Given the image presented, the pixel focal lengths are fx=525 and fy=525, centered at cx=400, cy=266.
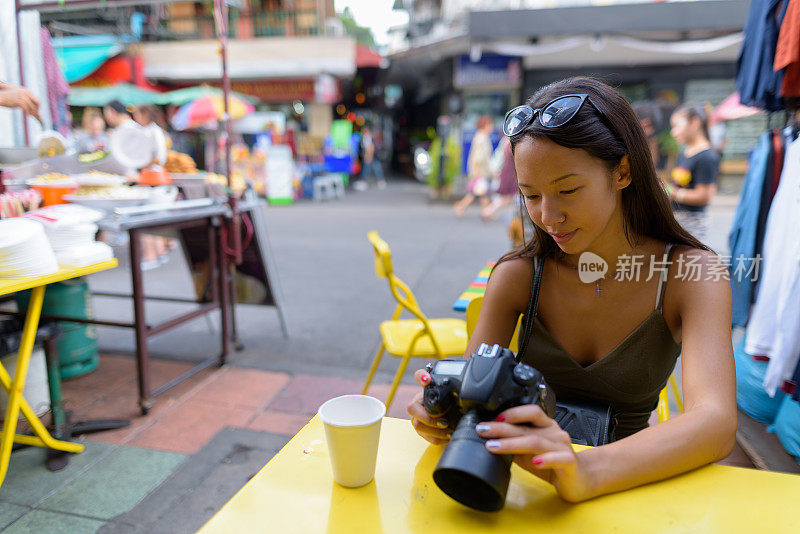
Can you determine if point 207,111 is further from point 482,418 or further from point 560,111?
point 482,418

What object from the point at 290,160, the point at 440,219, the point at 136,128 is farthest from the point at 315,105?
the point at 136,128

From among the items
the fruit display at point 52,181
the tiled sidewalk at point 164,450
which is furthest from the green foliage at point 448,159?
the fruit display at point 52,181

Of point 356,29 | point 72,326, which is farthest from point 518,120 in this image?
point 356,29

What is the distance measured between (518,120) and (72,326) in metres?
3.20

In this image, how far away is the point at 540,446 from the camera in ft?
2.70

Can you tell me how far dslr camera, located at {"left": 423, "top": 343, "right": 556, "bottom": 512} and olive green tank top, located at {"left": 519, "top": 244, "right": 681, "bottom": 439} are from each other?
0.55 meters

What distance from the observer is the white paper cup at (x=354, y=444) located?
894 mm

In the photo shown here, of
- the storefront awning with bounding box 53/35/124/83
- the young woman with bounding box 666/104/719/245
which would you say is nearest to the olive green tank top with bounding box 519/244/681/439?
the young woman with bounding box 666/104/719/245

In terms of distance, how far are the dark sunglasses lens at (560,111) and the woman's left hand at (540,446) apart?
0.63 m

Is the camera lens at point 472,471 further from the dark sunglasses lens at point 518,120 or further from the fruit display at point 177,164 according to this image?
the fruit display at point 177,164

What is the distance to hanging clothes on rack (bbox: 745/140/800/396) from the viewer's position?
6.91 feet

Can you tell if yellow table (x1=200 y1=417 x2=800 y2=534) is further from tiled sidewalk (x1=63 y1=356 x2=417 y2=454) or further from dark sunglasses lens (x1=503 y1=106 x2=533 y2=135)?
tiled sidewalk (x1=63 y1=356 x2=417 y2=454)
